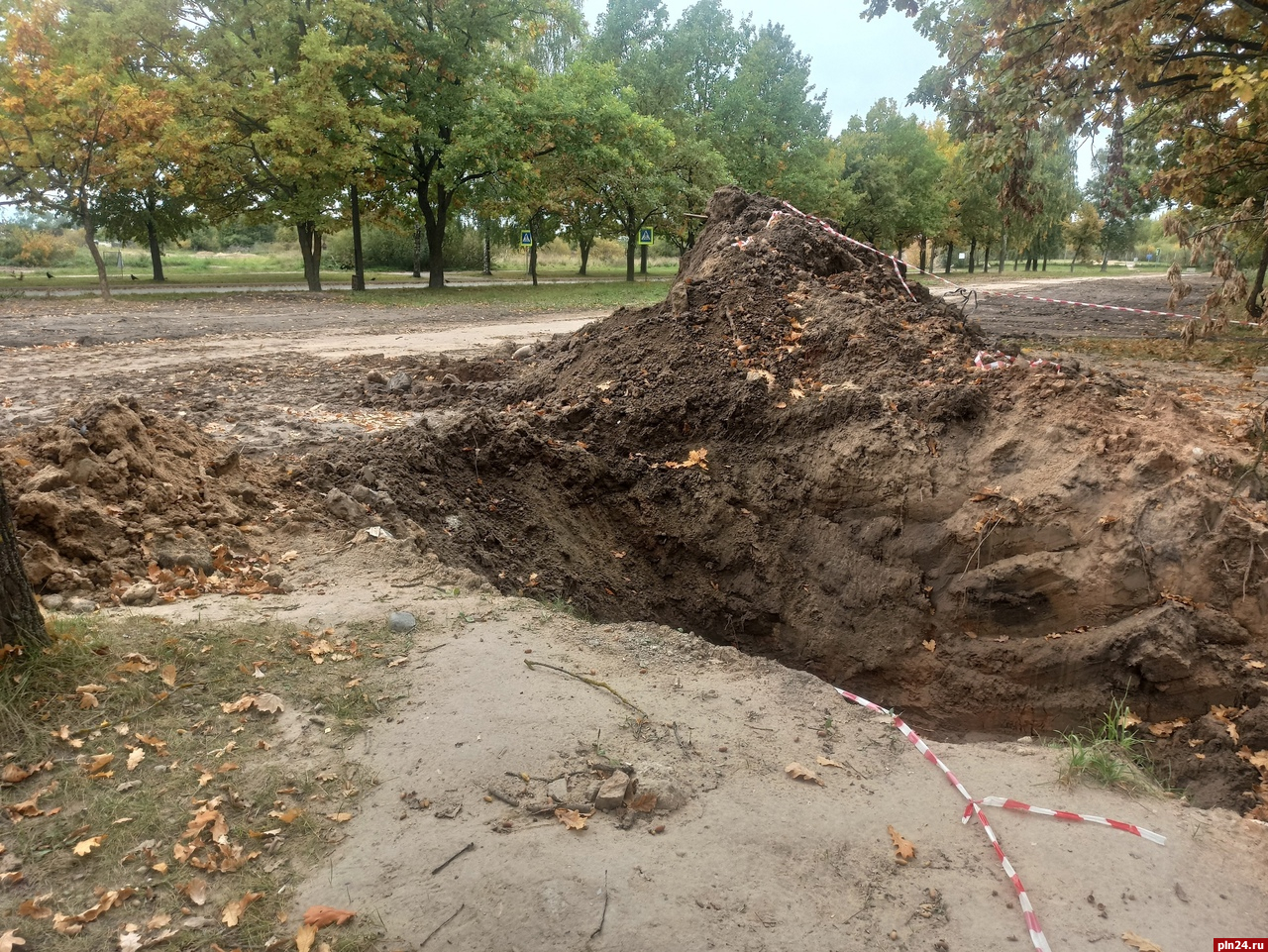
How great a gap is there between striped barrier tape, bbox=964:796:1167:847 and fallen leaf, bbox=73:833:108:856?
11.0ft

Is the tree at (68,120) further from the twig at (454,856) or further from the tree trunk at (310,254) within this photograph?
the twig at (454,856)

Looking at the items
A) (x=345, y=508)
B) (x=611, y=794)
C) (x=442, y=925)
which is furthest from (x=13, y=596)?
(x=611, y=794)

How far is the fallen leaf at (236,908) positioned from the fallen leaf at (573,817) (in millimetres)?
1065

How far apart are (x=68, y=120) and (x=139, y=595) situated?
20.3 metres

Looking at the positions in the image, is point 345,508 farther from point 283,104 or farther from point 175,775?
point 283,104

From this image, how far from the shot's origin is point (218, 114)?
23688 mm

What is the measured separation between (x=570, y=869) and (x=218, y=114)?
26594 millimetres

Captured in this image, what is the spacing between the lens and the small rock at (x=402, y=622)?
15.1ft

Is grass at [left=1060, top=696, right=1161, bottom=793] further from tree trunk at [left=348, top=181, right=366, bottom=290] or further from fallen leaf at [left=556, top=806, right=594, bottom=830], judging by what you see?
tree trunk at [left=348, top=181, right=366, bottom=290]

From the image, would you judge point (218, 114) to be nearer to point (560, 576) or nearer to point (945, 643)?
point (560, 576)

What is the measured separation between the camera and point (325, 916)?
2.70 m

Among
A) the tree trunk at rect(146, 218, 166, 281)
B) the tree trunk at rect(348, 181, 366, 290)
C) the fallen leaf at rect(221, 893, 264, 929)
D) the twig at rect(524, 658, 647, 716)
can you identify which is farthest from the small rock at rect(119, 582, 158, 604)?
the tree trunk at rect(146, 218, 166, 281)

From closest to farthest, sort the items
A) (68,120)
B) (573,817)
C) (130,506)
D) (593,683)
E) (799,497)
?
(573,817) < (593,683) < (130,506) < (799,497) < (68,120)

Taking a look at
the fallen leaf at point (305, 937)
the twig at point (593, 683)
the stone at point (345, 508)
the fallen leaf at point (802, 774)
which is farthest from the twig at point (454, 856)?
the stone at point (345, 508)
